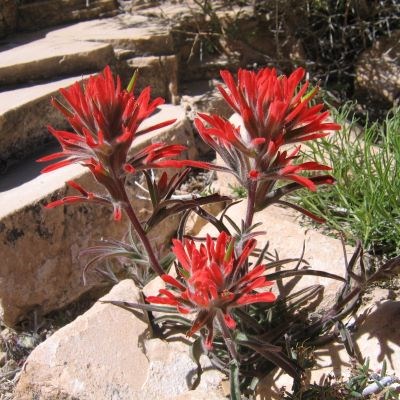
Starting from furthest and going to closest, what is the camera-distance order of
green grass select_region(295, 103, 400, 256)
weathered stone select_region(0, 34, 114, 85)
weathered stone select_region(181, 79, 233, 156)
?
weathered stone select_region(181, 79, 233, 156) → weathered stone select_region(0, 34, 114, 85) → green grass select_region(295, 103, 400, 256)

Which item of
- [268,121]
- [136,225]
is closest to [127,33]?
[136,225]

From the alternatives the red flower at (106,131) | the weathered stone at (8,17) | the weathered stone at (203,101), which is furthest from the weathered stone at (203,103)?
the red flower at (106,131)

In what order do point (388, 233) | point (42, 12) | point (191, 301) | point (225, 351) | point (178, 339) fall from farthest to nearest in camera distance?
1. point (42, 12)
2. point (388, 233)
3. point (178, 339)
4. point (225, 351)
5. point (191, 301)

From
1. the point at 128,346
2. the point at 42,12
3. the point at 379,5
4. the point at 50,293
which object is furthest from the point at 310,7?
the point at 128,346

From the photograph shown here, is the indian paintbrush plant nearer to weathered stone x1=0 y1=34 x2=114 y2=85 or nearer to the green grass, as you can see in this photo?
the green grass

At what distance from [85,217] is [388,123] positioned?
1.33m

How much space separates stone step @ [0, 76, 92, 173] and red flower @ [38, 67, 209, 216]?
1355 mm

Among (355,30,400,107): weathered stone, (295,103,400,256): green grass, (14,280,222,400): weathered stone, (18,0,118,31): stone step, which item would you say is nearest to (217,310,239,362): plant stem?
(14,280,222,400): weathered stone

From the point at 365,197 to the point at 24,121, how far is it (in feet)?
5.13

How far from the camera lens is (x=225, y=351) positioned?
1.80m

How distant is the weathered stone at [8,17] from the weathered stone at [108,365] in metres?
2.33

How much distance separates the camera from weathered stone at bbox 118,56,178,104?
3268 millimetres

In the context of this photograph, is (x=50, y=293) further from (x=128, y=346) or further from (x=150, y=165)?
(x=150, y=165)

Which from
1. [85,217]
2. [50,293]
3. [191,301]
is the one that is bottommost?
[50,293]
